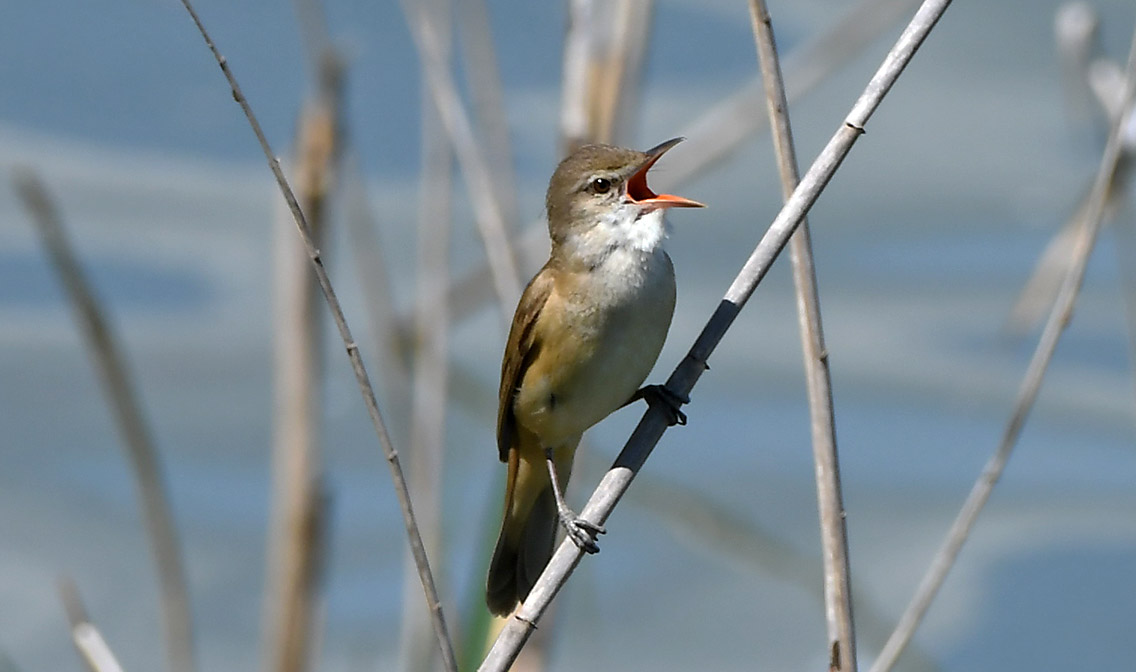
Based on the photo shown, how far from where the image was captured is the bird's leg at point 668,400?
2.30m

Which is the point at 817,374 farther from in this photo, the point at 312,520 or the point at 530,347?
the point at 312,520

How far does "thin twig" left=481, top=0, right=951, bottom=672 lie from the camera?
1967 millimetres

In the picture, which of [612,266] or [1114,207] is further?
[1114,207]

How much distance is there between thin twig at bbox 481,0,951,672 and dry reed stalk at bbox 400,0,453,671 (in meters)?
1.08

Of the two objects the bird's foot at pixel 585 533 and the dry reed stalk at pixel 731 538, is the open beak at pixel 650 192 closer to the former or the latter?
the bird's foot at pixel 585 533

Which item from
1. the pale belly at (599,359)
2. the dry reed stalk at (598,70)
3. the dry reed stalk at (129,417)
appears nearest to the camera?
the pale belly at (599,359)

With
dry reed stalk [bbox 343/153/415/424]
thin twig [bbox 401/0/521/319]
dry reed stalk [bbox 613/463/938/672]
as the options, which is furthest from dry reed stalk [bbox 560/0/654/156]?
dry reed stalk [bbox 613/463/938/672]

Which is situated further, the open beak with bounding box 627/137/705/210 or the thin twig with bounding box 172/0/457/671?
the open beak with bounding box 627/137/705/210

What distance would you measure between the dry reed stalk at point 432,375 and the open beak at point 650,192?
62cm

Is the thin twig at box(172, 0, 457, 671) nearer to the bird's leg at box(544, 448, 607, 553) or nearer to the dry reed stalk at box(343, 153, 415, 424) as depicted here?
the bird's leg at box(544, 448, 607, 553)

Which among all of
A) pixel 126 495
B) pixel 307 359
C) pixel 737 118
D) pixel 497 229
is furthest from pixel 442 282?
pixel 126 495

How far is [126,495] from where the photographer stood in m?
5.11

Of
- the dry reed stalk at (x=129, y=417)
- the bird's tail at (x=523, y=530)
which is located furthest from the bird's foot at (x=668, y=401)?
the dry reed stalk at (x=129, y=417)

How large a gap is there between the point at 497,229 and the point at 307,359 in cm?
47
